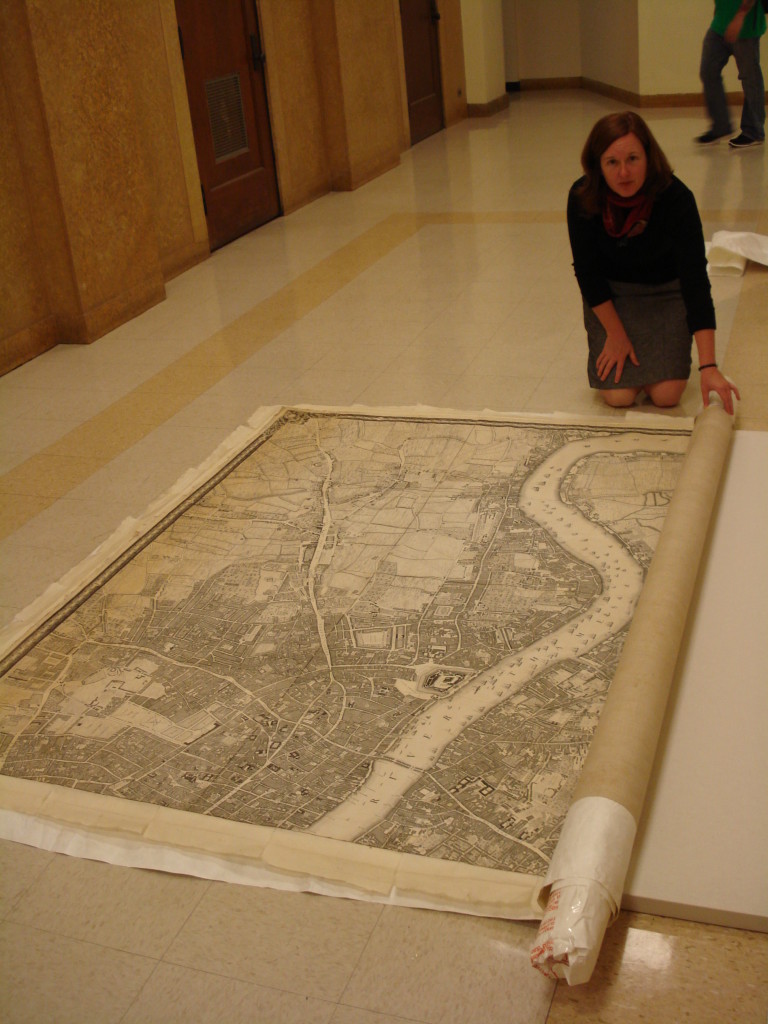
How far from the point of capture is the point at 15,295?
488cm

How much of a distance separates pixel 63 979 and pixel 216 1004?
11.4 inches

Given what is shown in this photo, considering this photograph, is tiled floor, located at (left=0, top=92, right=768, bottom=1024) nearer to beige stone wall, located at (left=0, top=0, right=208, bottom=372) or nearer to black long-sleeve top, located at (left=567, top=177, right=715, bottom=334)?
beige stone wall, located at (left=0, top=0, right=208, bottom=372)

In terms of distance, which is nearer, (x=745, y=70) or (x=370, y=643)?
(x=370, y=643)

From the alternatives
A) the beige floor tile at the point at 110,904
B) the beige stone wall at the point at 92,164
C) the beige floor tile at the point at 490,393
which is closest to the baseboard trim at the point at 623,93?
the beige stone wall at the point at 92,164

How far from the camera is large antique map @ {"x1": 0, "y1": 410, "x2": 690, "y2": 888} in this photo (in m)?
2.16

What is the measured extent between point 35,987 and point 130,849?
312mm

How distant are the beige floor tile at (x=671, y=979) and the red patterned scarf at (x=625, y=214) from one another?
2.23 metres

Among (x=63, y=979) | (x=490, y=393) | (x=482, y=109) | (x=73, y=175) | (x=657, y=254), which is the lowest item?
(x=63, y=979)

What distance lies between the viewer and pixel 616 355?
362 cm

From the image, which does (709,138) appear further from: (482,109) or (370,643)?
(370,643)

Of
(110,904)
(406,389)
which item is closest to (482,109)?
(406,389)

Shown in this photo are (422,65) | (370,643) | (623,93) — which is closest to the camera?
(370,643)

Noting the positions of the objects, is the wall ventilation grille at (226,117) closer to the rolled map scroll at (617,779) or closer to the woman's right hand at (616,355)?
the woman's right hand at (616,355)

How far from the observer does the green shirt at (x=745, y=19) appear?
735 centimetres
